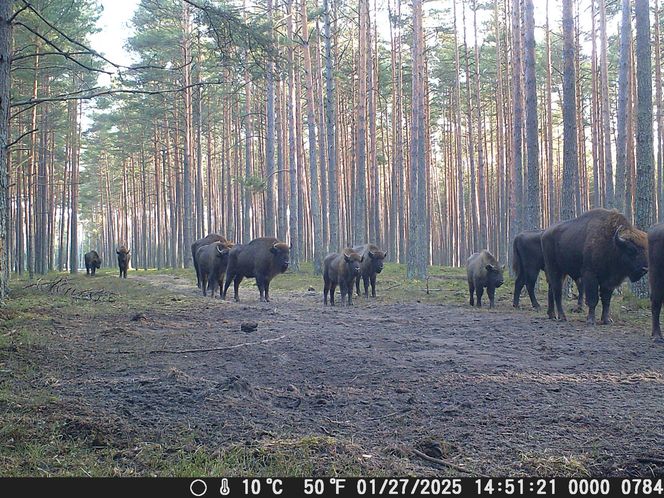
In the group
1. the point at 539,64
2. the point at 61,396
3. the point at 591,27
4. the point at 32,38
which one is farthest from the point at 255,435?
the point at 539,64

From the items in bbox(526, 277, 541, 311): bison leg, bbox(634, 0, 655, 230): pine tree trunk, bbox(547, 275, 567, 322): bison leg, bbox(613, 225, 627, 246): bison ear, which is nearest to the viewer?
bbox(613, 225, 627, 246): bison ear

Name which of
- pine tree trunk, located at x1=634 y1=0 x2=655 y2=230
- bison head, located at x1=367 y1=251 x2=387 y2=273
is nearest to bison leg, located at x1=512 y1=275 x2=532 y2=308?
pine tree trunk, located at x1=634 y1=0 x2=655 y2=230

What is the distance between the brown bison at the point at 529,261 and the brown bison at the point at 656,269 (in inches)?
183

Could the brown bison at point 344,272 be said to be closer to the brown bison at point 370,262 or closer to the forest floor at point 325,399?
the brown bison at point 370,262

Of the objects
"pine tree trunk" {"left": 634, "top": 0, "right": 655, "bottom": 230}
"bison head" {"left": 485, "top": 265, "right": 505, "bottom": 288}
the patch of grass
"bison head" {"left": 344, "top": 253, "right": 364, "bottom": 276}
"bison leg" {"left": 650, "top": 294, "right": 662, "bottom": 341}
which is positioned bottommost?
the patch of grass

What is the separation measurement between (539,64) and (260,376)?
3723cm

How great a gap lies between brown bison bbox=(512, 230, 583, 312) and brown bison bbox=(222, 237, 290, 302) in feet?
21.7

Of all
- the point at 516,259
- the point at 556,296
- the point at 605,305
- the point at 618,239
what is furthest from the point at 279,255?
the point at 618,239

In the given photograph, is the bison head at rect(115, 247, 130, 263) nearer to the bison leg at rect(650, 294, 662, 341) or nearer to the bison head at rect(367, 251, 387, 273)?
the bison head at rect(367, 251, 387, 273)

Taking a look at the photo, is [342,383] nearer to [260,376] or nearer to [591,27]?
[260,376]

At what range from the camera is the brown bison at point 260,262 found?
58.0 feet

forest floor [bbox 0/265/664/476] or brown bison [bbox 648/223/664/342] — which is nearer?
forest floor [bbox 0/265/664/476]

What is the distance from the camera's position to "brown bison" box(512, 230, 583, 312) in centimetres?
1436

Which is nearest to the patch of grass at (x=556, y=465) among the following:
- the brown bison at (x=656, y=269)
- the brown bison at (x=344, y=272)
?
the brown bison at (x=656, y=269)
